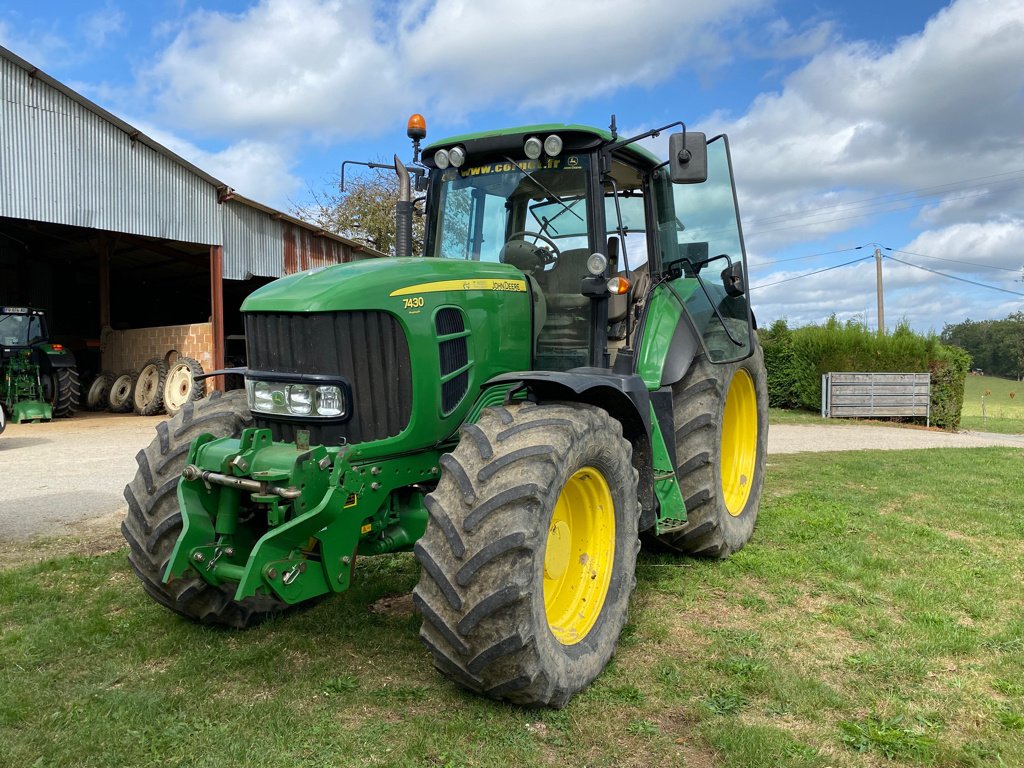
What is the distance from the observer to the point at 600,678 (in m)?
3.54

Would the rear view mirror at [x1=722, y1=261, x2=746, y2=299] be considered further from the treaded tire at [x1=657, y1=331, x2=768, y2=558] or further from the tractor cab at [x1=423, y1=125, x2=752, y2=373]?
the treaded tire at [x1=657, y1=331, x2=768, y2=558]

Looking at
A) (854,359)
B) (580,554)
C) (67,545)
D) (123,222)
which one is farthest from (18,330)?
(854,359)

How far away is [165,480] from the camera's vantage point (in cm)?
377

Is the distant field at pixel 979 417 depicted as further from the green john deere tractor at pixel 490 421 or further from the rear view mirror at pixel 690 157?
the rear view mirror at pixel 690 157

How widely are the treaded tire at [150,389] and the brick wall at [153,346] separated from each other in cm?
43

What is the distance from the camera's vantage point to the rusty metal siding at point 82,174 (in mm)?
13125

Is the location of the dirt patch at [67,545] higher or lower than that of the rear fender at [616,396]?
lower

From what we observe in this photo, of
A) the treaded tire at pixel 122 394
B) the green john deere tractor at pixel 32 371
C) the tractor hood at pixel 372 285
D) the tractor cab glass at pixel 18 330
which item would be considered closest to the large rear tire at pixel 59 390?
the green john deere tractor at pixel 32 371

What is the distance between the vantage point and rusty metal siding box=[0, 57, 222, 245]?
13125 millimetres

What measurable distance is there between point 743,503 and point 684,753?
323 cm

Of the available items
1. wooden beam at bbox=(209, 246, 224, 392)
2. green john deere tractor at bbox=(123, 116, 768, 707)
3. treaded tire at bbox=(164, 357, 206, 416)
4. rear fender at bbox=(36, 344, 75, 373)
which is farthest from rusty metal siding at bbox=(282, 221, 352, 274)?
green john deere tractor at bbox=(123, 116, 768, 707)

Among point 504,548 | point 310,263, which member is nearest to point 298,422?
point 504,548

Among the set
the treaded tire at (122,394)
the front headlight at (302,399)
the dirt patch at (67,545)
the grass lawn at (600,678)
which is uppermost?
the front headlight at (302,399)

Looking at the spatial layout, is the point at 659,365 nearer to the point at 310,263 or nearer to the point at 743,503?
the point at 743,503
